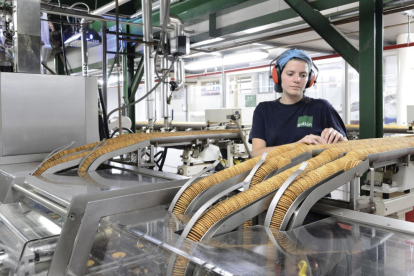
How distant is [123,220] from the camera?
859 mm

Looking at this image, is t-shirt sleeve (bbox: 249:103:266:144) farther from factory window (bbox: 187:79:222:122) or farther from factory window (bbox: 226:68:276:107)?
factory window (bbox: 187:79:222:122)

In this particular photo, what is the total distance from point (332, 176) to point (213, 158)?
7.82ft

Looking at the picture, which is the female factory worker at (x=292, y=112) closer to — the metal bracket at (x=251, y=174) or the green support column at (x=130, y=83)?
the metal bracket at (x=251, y=174)

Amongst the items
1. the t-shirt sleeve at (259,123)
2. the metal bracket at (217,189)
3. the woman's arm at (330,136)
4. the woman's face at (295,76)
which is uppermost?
the woman's face at (295,76)

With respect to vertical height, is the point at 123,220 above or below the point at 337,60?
below

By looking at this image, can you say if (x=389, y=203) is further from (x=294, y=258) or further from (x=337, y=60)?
(x=337, y=60)

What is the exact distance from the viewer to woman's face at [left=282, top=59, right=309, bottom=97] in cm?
164

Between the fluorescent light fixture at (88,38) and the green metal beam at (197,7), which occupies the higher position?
the green metal beam at (197,7)

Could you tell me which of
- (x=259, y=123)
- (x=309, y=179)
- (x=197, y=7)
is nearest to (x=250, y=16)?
(x=197, y=7)

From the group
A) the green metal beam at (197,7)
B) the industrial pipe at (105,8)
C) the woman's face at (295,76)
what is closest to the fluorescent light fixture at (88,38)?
the industrial pipe at (105,8)

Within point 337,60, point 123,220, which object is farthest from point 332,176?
point 337,60

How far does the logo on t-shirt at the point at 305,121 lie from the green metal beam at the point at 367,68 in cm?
78

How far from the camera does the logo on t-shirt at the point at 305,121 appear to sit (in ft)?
5.70

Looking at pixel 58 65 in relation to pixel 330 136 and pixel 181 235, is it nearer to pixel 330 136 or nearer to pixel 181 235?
pixel 330 136
